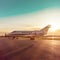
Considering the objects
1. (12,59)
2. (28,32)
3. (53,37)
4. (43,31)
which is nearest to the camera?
(12,59)

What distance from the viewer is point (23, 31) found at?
33281mm

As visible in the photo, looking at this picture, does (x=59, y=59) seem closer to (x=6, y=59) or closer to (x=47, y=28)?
(x=6, y=59)

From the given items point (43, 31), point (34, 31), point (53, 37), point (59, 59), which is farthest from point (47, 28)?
point (59, 59)

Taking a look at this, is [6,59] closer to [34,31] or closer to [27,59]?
[27,59]

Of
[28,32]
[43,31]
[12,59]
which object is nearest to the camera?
[12,59]

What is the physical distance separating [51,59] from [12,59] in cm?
118

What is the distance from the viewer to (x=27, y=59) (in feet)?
15.8

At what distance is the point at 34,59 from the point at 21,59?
40 cm

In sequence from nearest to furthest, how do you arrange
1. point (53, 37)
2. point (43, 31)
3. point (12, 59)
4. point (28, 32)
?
Result: 1. point (12, 59)
2. point (53, 37)
3. point (28, 32)
4. point (43, 31)

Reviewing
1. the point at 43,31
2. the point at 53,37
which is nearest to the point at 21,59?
the point at 53,37

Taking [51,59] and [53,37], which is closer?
[51,59]

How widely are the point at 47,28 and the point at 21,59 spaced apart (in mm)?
32038

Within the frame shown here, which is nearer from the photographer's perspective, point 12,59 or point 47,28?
point 12,59

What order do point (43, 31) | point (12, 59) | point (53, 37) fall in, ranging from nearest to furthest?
point (12, 59) < point (53, 37) < point (43, 31)
